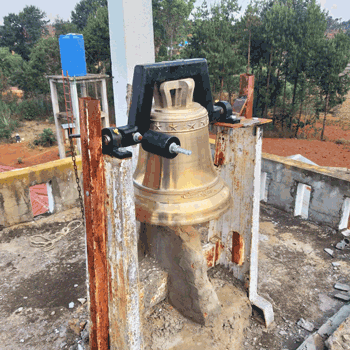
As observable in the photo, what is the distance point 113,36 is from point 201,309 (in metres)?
3.84

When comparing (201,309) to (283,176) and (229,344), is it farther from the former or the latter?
(283,176)

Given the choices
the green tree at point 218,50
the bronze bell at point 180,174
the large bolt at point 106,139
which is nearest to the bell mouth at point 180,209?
the bronze bell at point 180,174

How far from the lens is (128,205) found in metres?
2.29

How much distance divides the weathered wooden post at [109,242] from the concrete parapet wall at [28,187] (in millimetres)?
4285

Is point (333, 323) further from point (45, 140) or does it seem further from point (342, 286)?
point (45, 140)

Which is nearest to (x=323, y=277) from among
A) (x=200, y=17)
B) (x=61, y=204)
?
(x=61, y=204)

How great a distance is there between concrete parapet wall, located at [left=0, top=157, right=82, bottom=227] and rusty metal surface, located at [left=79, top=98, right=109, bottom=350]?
429cm

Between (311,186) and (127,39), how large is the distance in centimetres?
420

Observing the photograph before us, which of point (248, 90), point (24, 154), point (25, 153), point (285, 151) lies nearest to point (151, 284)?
point (248, 90)

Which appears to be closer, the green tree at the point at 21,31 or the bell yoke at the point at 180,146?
the bell yoke at the point at 180,146

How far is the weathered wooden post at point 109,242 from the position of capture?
2143mm

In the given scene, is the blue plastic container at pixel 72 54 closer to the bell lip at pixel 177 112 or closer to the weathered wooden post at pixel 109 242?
the bell lip at pixel 177 112

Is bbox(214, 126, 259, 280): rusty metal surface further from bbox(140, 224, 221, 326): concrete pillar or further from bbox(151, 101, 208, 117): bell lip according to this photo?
bbox(151, 101, 208, 117): bell lip

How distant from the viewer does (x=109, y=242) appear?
93.5 inches
